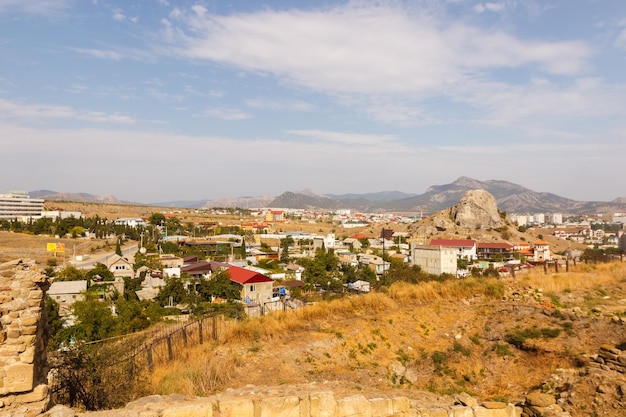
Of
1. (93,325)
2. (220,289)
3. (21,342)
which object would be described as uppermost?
(21,342)

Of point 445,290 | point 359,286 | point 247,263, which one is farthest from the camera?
point 247,263

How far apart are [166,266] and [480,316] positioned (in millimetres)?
44698

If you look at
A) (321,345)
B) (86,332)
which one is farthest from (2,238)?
(321,345)

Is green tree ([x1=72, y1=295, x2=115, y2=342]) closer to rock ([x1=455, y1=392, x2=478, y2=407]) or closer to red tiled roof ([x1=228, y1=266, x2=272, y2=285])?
red tiled roof ([x1=228, y1=266, x2=272, y2=285])

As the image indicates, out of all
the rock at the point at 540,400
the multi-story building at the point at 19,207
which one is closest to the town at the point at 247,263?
the rock at the point at 540,400

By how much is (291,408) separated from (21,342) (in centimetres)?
411

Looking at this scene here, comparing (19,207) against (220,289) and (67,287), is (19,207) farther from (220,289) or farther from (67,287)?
(220,289)

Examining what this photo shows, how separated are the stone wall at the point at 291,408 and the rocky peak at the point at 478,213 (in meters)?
87.9

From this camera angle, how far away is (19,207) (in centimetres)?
12050

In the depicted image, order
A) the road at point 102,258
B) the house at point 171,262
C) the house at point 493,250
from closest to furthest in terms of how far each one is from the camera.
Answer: the road at point 102,258 → the house at point 171,262 → the house at point 493,250

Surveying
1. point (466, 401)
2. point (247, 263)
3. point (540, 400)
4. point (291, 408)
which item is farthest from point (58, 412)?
point (247, 263)

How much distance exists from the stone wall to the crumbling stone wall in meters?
0.38

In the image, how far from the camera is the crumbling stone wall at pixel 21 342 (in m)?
5.38

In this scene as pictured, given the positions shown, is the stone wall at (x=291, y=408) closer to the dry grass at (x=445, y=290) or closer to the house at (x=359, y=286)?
the dry grass at (x=445, y=290)
